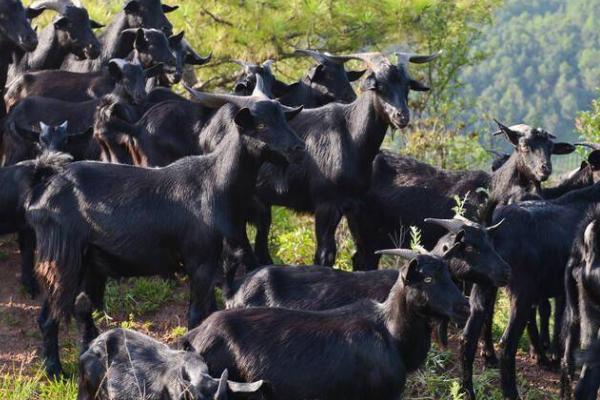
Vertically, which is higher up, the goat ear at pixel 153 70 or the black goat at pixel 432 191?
the goat ear at pixel 153 70

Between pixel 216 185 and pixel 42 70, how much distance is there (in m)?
4.44

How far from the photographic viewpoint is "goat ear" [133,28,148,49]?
34.4 feet

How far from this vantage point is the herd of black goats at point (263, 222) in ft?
21.2

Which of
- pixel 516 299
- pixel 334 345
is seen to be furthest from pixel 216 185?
pixel 516 299

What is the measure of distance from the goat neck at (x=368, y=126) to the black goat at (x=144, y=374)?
131 inches

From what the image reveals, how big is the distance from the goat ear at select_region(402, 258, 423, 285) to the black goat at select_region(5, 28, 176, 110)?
4.54 metres

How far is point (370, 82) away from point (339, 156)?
0.65 metres

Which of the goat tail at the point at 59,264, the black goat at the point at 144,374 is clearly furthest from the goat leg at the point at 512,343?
the goat tail at the point at 59,264

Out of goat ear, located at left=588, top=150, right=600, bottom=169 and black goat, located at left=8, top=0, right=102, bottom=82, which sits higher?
black goat, located at left=8, top=0, right=102, bottom=82

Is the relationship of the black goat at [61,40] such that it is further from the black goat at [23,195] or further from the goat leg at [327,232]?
the goat leg at [327,232]

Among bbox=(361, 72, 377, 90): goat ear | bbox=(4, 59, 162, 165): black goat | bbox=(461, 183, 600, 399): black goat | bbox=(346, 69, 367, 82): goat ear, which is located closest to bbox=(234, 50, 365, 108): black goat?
bbox=(346, 69, 367, 82): goat ear

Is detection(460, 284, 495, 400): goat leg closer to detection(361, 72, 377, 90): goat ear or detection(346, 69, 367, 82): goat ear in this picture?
detection(361, 72, 377, 90): goat ear

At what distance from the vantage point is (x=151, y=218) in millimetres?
7547

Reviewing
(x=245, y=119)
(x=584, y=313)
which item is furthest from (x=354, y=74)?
(x=584, y=313)
